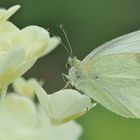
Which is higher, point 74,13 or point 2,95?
point 2,95

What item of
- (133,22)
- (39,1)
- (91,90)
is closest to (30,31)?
(91,90)

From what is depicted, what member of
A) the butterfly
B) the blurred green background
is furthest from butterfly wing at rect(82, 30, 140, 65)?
the blurred green background

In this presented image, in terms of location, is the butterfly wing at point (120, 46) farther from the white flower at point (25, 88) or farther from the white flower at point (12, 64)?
the white flower at point (12, 64)

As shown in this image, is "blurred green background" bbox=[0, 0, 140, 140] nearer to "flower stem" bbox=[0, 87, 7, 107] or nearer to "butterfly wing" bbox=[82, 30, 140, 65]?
"butterfly wing" bbox=[82, 30, 140, 65]

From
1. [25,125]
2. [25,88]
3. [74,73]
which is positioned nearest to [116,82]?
[74,73]

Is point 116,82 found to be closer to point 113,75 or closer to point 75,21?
point 113,75

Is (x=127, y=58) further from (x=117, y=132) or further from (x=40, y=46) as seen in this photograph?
(x=117, y=132)

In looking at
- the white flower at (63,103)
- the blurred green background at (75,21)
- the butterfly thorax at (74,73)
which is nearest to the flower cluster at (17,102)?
the white flower at (63,103)
